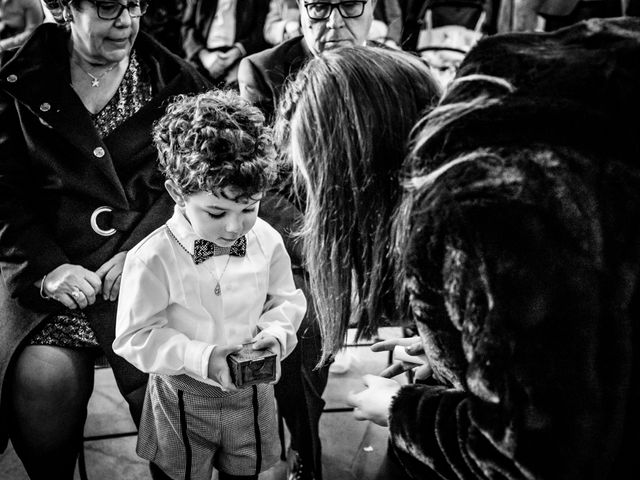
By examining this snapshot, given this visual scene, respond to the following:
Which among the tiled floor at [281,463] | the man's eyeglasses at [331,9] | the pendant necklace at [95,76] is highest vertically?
the man's eyeglasses at [331,9]

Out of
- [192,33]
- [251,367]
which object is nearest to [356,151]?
[251,367]

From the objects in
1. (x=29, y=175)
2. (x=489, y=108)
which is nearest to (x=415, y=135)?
(x=489, y=108)

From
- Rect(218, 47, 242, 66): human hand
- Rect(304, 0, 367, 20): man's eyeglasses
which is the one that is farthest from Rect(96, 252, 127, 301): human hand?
Rect(218, 47, 242, 66): human hand

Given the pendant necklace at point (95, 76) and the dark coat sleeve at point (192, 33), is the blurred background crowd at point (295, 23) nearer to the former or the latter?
the dark coat sleeve at point (192, 33)

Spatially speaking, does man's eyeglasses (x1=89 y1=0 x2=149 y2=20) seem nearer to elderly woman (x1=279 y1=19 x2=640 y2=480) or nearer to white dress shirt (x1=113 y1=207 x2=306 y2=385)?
white dress shirt (x1=113 y1=207 x2=306 y2=385)

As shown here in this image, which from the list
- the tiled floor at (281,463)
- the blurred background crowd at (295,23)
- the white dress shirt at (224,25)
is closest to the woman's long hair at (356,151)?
the tiled floor at (281,463)

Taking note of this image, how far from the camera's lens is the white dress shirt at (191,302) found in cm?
143

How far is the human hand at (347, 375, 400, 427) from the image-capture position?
1.34 metres

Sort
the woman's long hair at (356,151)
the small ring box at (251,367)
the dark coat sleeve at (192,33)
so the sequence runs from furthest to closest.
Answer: the dark coat sleeve at (192,33) → the small ring box at (251,367) → the woman's long hair at (356,151)

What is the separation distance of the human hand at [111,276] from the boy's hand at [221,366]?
1.96 ft

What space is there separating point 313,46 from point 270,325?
43.6 inches

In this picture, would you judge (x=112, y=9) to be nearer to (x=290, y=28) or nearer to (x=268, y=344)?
(x=268, y=344)

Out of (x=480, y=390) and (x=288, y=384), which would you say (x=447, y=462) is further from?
(x=288, y=384)

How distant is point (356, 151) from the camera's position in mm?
1244
